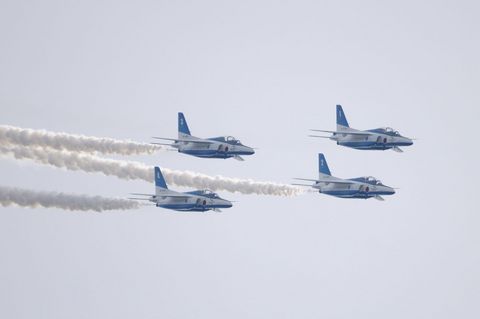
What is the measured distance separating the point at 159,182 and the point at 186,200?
3.29 metres

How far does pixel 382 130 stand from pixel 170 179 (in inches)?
866

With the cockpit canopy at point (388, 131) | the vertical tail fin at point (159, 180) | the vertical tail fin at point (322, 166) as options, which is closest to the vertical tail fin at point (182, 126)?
the vertical tail fin at point (159, 180)

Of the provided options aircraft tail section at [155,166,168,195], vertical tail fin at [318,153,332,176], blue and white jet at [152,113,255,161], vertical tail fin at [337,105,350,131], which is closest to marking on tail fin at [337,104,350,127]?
vertical tail fin at [337,105,350,131]

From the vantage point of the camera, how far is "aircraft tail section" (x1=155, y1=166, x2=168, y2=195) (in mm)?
128625

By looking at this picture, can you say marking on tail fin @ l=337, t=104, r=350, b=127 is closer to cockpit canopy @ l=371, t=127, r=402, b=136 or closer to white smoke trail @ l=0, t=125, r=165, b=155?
cockpit canopy @ l=371, t=127, r=402, b=136

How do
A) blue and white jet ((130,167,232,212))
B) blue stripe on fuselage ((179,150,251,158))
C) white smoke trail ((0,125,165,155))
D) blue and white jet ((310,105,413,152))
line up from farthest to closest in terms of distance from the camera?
blue and white jet ((310,105,413,152)) → blue stripe on fuselage ((179,150,251,158)) → blue and white jet ((130,167,232,212)) → white smoke trail ((0,125,165,155))

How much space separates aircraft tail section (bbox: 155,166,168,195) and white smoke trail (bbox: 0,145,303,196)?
3.83 meters

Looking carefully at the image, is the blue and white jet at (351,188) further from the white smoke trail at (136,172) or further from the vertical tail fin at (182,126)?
the vertical tail fin at (182,126)

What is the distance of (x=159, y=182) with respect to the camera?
129125mm

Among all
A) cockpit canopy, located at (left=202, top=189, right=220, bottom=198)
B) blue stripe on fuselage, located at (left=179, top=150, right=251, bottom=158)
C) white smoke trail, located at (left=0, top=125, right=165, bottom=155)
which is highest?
white smoke trail, located at (left=0, top=125, right=165, bottom=155)

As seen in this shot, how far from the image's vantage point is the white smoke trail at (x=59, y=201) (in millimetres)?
115125

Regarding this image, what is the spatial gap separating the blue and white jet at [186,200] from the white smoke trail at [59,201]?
3.40 meters

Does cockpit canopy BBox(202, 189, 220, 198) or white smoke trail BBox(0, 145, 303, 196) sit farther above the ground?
white smoke trail BBox(0, 145, 303, 196)

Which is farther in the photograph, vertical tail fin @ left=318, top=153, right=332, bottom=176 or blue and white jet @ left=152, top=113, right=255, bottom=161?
vertical tail fin @ left=318, top=153, right=332, bottom=176
